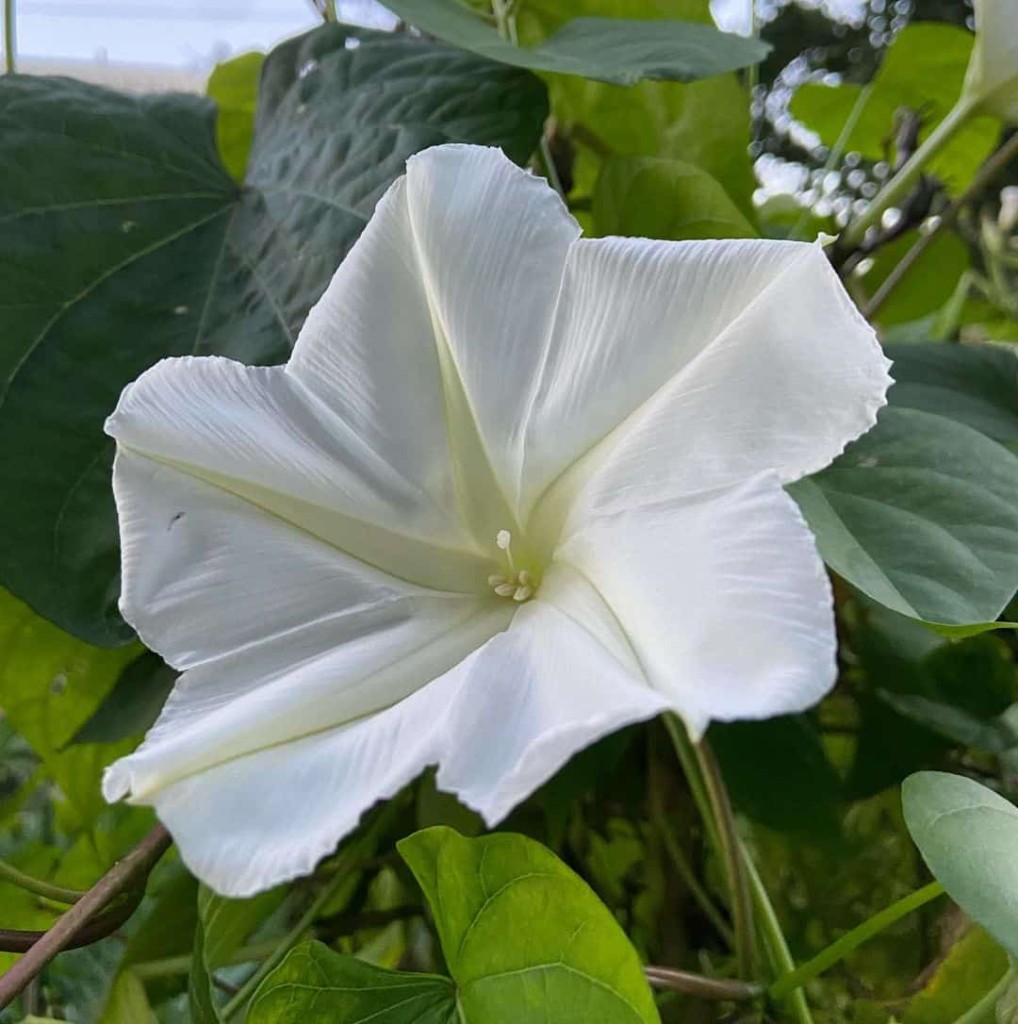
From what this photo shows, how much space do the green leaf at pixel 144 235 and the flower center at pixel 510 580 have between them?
15 cm

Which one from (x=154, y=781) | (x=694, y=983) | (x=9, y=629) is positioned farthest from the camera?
(x=9, y=629)

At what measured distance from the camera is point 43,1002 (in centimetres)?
57

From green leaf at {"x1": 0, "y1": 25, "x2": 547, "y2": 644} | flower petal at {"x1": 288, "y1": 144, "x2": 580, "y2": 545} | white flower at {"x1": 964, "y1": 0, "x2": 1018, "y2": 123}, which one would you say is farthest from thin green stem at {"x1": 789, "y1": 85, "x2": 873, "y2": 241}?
flower petal at {"x1": 288, "y1": 144, "x2": 580, "y2": 545}

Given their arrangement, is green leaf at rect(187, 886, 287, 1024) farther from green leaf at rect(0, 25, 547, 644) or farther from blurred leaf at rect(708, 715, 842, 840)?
blurred leaf at rect(708, 715, 842, 840)

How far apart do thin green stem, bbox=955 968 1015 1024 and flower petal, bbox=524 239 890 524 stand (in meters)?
0.20

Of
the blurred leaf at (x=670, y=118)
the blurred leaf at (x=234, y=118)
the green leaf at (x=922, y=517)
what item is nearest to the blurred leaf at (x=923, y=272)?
the blurred leaf at (x=670, y=118)

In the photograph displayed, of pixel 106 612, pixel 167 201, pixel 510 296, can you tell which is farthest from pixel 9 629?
pixel 510 296

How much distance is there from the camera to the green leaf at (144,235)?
0.42 m

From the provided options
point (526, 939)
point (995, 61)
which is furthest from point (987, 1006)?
point (995, 61)

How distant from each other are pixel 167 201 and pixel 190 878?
1.06 ft

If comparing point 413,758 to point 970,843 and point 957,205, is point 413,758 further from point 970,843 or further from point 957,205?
point 957,205

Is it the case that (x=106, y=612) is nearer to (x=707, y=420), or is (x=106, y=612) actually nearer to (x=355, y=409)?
(x=355, y=409)

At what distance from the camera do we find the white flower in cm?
47

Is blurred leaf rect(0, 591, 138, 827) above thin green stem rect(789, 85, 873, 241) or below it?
below
